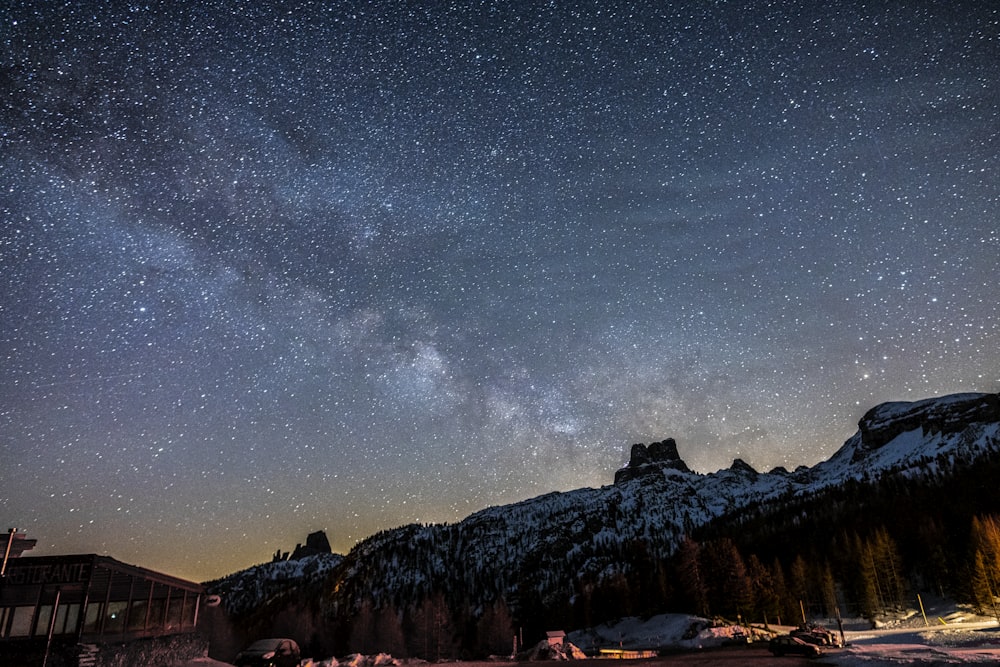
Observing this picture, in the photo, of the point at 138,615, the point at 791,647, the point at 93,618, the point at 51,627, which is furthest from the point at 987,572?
the point at 51,627

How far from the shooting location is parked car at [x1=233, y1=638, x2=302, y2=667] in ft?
115

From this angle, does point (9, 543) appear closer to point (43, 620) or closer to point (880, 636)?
point (43, 620)

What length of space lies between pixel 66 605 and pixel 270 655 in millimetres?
11732

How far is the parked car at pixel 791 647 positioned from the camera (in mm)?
37631

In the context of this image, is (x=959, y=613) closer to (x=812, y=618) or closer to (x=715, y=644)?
(x=812, y=618)

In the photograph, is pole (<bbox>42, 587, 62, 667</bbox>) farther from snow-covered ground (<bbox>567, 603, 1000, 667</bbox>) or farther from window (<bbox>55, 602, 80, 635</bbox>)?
snow-covered ground (<bbox>567, 603, 1000, 667</bbox>)

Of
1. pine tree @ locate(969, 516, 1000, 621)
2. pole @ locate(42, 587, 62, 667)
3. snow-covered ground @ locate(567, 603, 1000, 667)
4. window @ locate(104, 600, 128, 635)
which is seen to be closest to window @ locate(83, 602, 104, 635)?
window @ locate(104, 600, 128, 635)

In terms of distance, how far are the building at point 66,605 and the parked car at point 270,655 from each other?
5887 millimetres

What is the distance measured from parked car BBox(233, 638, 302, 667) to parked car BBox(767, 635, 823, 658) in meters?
31.7

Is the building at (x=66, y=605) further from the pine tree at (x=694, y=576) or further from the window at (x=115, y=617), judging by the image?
the pine tree at (x=694, y=576)

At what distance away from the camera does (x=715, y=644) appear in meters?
65.2

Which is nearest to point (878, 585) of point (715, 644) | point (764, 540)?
point (715, 644)

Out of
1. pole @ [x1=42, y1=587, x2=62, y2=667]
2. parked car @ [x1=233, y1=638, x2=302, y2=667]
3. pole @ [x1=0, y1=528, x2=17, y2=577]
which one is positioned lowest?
parked car @ [x1=233, y1=638, x2=302, y2=667]

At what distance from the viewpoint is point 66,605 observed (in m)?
29.2
